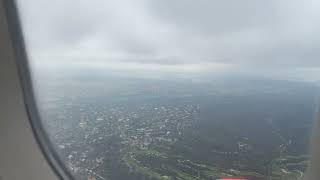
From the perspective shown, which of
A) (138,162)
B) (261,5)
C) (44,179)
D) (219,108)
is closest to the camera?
(261,5)

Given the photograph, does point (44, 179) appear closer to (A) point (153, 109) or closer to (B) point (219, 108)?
(A) point (153, 109)

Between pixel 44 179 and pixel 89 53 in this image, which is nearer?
pixel 89 53

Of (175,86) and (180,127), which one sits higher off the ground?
(175,86)

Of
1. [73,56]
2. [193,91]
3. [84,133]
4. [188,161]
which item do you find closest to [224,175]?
[188,161]

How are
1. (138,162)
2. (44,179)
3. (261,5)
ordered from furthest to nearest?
1. (44,179)
2. (138,162)
3. (261,5)
